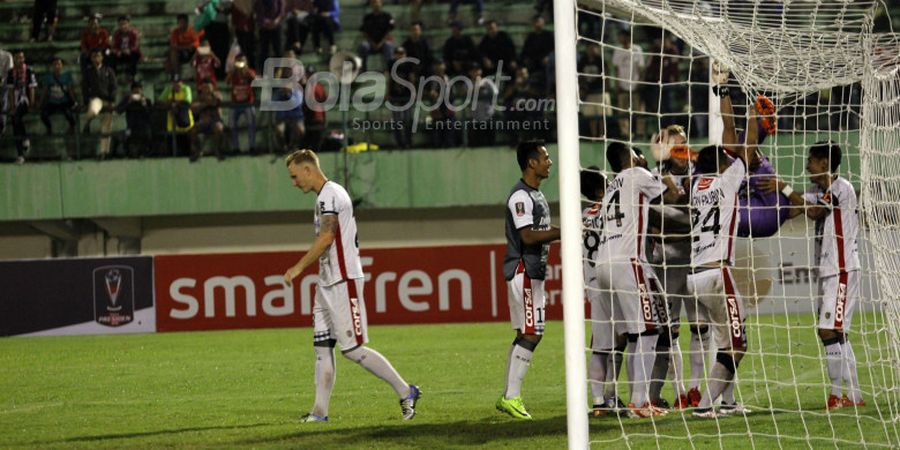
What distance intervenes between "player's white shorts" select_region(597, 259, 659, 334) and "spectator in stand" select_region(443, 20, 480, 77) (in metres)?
13.6

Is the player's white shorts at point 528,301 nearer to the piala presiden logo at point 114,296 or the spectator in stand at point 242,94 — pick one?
the piala presiden logo at point 114,296

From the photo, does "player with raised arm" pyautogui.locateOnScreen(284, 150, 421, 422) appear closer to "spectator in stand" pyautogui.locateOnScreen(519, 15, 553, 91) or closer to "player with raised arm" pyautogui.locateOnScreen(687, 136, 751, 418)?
"player with raised arm" pyautogui.locateOnScreen(687, 136, 751, 418)

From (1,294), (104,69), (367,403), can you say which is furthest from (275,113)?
(367,403)

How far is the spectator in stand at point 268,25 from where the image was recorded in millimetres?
22594

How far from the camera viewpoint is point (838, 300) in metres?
9.36

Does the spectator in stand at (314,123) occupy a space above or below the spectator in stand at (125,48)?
below

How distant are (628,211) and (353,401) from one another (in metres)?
3.07

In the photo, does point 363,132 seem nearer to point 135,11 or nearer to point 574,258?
point 135,11

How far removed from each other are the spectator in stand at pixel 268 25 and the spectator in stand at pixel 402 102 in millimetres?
2199

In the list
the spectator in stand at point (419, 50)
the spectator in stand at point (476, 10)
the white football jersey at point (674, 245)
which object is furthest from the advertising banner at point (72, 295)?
the white football jersey at point (674, 245)

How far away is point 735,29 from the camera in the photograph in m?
8.37

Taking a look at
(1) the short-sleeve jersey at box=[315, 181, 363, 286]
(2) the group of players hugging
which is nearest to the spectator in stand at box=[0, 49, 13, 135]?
(1) the short-sleeve jersey at box=[315, 181, 363, 286]

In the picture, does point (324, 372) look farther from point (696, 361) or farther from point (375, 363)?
point (696, 361)

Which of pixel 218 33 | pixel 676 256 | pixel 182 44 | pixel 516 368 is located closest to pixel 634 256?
pixel 676 256
